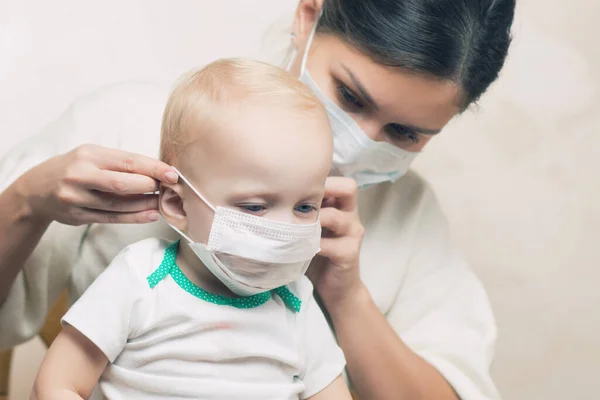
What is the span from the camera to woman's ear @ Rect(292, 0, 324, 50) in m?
1.39

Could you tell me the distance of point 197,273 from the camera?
1104 millimetres

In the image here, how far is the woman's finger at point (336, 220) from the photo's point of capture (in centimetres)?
127

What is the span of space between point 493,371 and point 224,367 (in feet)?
4.71

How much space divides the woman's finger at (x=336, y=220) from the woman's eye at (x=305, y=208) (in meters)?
0.18

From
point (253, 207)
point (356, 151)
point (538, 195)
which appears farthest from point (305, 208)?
point (538, 195)

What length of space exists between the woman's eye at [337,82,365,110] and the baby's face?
27 cm

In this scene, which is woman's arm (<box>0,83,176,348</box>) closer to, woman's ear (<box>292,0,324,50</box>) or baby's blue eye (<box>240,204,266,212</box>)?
baby's blue eye (<box>240,204,266,212</box>)

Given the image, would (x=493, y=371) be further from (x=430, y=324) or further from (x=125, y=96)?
(x=125, y=96)

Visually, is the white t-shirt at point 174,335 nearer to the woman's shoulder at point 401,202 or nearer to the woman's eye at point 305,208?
the woman's eye at point 305,208

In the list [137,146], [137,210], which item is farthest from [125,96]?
[137,210]

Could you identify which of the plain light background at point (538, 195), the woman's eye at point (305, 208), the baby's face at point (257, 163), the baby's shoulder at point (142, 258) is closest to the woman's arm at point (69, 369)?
the baby's shoulder at point (142, 258)

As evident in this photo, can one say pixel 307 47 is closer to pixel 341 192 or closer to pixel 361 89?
pixel 361 89

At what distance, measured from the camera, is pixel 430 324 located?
150cm

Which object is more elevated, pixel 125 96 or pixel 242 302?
pixel 125 96
